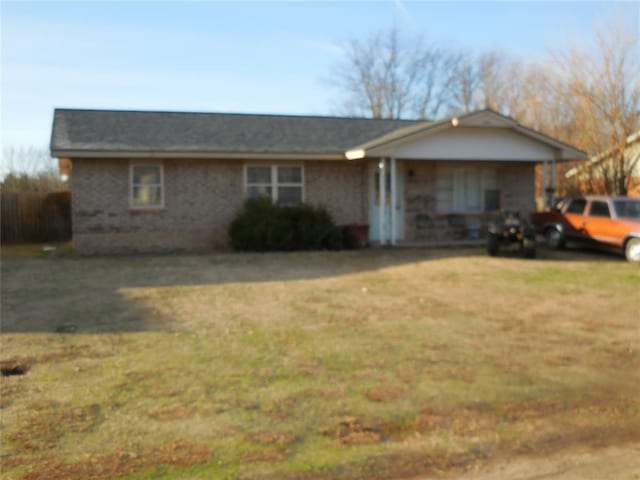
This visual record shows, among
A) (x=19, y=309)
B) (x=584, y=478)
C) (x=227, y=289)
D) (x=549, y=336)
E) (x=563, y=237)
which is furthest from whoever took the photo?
(x=563, y=237)

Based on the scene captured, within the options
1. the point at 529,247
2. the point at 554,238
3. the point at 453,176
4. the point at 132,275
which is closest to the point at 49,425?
the point at 132,275

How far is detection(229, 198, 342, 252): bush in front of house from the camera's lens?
16.9 m

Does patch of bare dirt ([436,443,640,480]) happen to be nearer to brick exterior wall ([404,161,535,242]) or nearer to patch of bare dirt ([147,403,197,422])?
patch of bare dirt ([147,403,197,422])

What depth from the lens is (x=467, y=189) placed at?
20500mm

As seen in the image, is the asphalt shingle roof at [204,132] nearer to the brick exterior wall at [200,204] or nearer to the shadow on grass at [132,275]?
the brick exterior wall at [200,204]

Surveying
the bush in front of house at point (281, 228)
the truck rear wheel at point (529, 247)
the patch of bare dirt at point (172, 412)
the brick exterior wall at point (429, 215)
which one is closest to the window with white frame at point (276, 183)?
the bush in front of house at point (281, 228)

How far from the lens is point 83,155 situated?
1630 cm

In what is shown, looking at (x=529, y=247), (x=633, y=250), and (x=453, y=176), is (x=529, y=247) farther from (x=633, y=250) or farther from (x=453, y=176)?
(x=453, y=176)

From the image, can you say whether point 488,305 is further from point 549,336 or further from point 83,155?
point 83,155

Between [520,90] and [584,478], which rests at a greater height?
[520,90]

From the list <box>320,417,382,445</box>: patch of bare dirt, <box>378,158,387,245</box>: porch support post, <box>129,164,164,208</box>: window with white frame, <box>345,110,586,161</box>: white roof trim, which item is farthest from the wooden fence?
<box>320,417,382,445</box>: patch of bare dirt

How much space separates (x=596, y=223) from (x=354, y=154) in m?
6.66

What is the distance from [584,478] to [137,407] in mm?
3686

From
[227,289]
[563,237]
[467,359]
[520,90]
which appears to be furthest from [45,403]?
[520,90]
